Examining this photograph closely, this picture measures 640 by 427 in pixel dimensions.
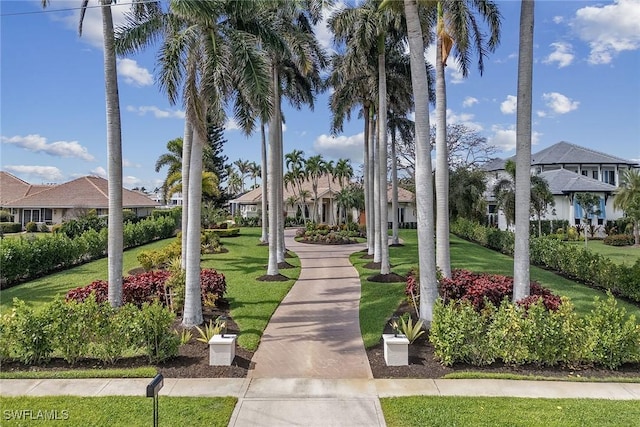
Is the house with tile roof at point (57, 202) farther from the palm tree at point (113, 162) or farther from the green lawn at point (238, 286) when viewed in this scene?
the palm tree at point (113, 162)

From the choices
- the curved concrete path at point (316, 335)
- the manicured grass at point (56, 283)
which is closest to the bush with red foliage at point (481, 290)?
Result: the curved concrete path at point (316, 335)

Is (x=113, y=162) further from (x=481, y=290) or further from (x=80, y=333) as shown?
(x=481, y=290)

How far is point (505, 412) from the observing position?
5.46m

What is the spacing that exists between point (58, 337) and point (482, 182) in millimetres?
33706

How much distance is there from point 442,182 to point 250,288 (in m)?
7.28

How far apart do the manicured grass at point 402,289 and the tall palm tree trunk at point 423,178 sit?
155 cm

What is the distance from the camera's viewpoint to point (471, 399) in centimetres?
587

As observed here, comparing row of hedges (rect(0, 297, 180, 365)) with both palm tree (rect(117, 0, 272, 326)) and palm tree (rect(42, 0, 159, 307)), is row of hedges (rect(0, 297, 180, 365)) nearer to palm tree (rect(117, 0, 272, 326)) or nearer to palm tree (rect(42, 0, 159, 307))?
palm tree (rect(42, 0, 159, 307))

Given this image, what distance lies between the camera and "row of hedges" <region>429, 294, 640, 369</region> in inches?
273

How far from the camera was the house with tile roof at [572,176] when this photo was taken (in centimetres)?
3803

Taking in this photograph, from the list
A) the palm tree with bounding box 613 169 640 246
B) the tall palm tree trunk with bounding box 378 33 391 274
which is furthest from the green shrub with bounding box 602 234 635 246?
the tall palm tree trunk with bounding box 378 33 391 274

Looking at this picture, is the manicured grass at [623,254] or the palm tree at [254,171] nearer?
the manicured grass at [623,254]
